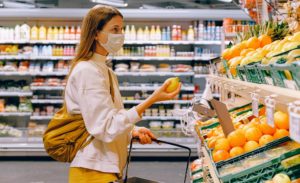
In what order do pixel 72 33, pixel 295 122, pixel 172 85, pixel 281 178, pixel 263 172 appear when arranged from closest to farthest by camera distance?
pixel 295 122 < pixel 281 178 < pixel 263 172 < pixel 172 85 < pixel 72 33

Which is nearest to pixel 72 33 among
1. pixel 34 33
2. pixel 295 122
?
pixel 34 33

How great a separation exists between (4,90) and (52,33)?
4.26 feet

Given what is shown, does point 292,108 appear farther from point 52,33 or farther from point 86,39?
point 52,33

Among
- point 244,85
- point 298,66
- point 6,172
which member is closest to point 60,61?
point 6,172

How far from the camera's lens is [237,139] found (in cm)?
199

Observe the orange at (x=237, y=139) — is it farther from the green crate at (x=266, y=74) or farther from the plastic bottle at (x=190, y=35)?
the plastic bottle at (x=190, y=35)

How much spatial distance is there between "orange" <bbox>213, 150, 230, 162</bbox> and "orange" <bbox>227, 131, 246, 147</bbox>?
6 centimetres

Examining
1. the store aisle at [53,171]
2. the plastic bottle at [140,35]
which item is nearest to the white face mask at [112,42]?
the store aisle at [53,171]

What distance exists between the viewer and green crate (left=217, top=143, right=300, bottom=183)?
1.47m

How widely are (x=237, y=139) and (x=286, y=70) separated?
27.5 inches

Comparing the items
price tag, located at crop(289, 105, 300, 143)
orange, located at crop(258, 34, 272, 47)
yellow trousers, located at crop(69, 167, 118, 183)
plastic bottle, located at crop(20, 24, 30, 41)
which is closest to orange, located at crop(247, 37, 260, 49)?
orange, located at crop(258, 34, 272, 47)

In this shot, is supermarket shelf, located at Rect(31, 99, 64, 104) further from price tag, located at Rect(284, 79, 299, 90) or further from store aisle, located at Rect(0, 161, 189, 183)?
price tag, located at Rect(284, 79, 299, 90)

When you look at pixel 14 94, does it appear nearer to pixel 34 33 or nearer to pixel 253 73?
pixel 34 33

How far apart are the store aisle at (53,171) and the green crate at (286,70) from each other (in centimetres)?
446
